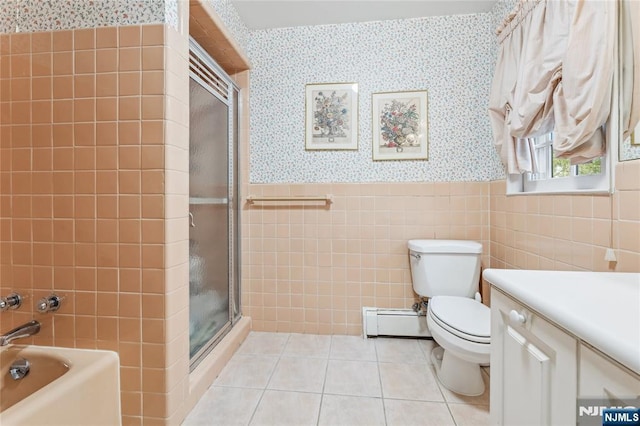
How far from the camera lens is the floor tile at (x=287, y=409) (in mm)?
1352

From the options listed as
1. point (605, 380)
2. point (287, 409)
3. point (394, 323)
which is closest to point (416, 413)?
point (287, 409)

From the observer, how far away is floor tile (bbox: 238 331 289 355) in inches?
78.2

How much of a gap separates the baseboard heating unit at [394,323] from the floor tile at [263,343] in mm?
619

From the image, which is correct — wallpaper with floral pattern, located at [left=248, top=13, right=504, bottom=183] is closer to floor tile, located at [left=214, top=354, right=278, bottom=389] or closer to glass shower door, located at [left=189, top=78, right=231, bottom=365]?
glass shower door, located at [left=189, top=78, right=231, bottom=365]

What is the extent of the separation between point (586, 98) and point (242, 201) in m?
2.04

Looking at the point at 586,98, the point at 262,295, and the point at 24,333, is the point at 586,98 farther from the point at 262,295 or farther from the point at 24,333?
the point at 24,333

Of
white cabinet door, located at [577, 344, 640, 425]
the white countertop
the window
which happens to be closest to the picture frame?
the window

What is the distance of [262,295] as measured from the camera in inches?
89.8

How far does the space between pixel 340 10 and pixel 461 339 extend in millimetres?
2187

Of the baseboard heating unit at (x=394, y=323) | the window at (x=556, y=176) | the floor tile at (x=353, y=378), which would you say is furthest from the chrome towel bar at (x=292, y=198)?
the window at (x=556, y=176)

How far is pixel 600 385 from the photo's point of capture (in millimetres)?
545

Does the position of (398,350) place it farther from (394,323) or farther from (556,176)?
(556,176)

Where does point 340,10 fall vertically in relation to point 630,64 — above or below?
above

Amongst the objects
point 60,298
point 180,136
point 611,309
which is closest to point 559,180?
point 611,309
